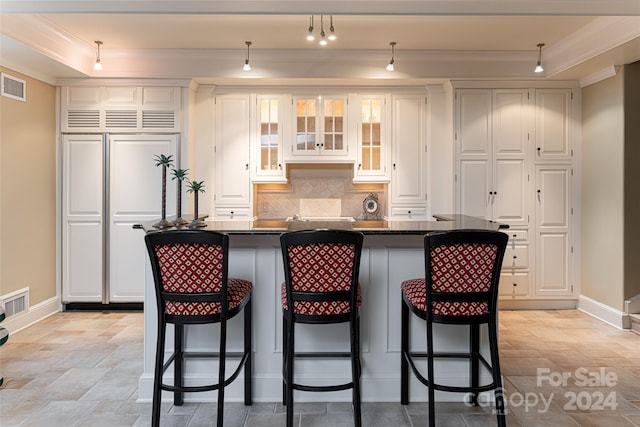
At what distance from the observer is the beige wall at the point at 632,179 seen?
4105 mm

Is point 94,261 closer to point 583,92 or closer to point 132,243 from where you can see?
point 132,243

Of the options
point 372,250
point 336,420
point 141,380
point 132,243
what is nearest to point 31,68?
point 132,243

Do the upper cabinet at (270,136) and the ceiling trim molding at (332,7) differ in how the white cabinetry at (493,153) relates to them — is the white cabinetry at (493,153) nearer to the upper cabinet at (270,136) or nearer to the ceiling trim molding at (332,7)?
the ceiling trim molding at (332,7)

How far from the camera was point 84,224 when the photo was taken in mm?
4676

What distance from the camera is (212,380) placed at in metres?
2.71

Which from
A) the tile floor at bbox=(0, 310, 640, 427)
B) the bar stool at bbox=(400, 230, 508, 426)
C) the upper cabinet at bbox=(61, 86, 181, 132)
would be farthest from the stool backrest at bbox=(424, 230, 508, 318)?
the upper cabinet at bbox=(61, 86, 181, 132)

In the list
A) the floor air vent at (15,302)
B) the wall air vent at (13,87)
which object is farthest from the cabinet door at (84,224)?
the wall air vent at (13,87)

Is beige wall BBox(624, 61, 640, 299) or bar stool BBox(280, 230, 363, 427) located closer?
bar stool BBox(280, 230, 363, 427)

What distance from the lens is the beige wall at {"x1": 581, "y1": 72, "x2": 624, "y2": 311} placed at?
418 centimetres

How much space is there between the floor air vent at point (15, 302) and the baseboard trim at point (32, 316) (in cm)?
5

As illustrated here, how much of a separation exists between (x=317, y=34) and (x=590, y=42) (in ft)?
8.00

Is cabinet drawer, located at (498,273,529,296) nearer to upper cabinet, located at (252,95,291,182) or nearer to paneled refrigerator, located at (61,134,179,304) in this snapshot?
upper cabinet, located at (252,95,291,182)

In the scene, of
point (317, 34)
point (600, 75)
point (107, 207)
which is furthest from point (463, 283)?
point (107, 207)

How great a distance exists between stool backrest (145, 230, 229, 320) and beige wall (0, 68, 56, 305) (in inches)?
103
